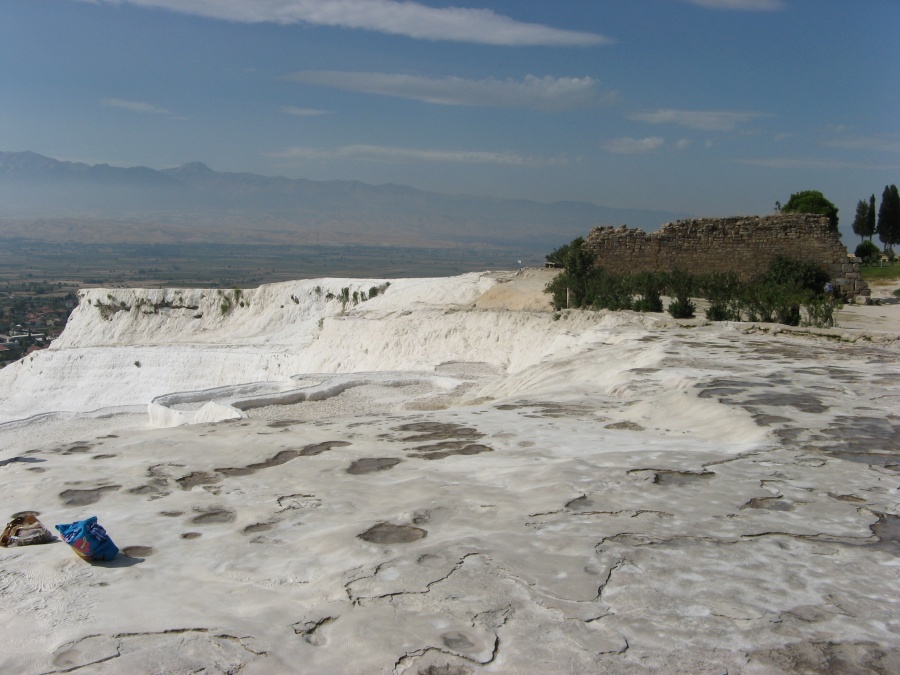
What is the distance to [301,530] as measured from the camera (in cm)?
489

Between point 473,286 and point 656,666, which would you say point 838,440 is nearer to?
point 656,666

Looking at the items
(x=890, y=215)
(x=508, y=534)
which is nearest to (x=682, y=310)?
(x=508, y=534)

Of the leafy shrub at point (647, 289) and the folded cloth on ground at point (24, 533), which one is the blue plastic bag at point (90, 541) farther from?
the leafy shrub at point (647, 289)

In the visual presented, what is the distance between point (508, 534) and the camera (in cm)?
467

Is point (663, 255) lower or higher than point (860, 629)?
higher

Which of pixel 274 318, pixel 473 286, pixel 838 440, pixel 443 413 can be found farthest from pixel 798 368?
pixel 274 318

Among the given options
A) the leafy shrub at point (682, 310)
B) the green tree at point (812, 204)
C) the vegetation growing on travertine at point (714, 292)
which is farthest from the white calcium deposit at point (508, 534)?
the green tree at point (812, 204)

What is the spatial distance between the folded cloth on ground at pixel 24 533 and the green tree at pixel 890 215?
Result: 4994cm

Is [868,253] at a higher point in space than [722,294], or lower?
higher

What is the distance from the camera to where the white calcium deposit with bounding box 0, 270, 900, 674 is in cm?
348

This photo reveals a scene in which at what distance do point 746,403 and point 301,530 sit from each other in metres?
4.73

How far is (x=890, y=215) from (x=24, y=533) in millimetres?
50194

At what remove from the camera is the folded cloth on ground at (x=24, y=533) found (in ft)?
15.4

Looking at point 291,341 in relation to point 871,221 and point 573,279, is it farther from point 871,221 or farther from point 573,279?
point 871,221
